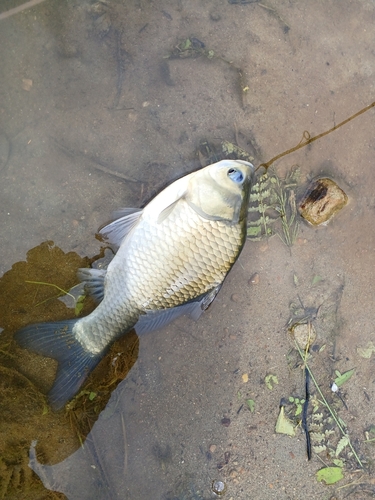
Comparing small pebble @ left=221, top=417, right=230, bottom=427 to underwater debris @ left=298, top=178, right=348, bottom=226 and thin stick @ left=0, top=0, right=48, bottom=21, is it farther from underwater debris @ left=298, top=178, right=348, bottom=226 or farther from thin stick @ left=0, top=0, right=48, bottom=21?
thin stick @ left=0, top=0, right=48, bottom=21

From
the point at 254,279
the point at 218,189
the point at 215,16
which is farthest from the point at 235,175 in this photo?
the point at 215,16

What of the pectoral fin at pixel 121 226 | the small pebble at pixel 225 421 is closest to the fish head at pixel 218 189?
the pectoral fin at pixel 121 226

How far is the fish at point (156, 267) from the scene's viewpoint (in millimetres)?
2570

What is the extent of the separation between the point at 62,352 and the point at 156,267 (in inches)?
32.5

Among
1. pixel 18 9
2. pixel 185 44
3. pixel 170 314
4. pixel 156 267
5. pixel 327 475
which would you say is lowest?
pixel 327 475

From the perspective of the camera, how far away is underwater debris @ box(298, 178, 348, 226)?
3033mm

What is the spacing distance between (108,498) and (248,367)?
4.09 ft

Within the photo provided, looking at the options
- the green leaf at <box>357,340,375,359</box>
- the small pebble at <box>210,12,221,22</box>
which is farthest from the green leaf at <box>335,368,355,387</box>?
the small pebble at <box>210,12,221,22</box>

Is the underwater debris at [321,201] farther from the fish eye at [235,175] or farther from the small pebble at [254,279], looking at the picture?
the fish eye at [235,175]

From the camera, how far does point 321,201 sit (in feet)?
9.95

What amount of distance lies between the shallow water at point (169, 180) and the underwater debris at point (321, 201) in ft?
0.26

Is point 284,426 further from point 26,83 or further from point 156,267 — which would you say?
point 26,83

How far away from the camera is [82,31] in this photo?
9.64 ft

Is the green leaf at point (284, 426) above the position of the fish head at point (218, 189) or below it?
below
